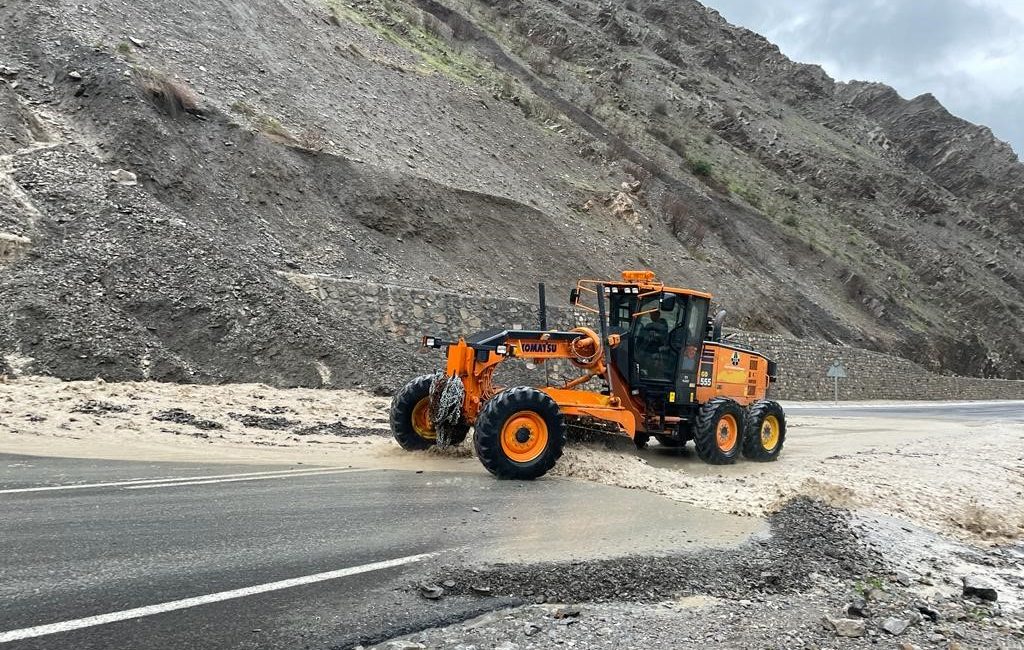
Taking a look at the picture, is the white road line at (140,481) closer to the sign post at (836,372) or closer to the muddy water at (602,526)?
the muddy water at (602,526)

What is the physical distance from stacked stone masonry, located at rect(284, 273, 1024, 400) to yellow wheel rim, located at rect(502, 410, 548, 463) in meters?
8.98

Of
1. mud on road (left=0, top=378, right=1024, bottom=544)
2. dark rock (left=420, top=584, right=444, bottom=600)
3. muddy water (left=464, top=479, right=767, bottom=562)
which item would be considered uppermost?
mud on road (left=0, top=378, right=1024, bottom=544)

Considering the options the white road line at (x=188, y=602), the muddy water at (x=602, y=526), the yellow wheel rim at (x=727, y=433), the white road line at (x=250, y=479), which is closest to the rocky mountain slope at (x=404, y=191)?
the white road line at (x=250, y=479)

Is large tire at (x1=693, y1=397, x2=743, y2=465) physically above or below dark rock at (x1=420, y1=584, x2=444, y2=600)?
above

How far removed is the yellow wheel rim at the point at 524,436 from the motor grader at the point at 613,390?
12 millimetres

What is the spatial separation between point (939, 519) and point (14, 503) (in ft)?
28.0

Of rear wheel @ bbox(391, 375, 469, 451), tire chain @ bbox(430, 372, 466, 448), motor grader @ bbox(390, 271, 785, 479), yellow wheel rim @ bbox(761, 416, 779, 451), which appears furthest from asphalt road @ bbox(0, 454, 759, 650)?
yellow wheel rim @ bbox(761, 416, 779, 451)

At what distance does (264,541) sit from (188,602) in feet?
4.22

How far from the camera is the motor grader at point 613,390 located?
27.0 feet

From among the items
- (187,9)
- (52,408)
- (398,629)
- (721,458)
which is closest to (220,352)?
(52,408)

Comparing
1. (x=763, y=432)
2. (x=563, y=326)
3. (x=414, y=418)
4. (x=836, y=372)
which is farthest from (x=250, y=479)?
(x=836, y=372)

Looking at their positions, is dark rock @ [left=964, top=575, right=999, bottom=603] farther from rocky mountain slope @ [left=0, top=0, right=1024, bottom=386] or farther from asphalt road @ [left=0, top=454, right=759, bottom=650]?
rocky mountain slope @ [left=0, top=0, right=1024, bottom=386]

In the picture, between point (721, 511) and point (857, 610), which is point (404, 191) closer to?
point (721, 511)

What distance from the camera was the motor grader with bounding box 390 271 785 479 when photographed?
8227mm
